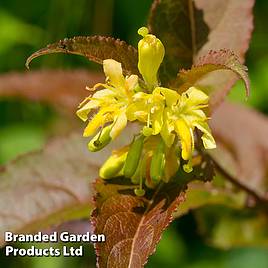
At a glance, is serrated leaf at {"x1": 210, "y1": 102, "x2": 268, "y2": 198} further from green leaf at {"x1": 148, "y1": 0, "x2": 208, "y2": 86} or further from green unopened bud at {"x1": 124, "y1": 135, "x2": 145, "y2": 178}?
green unopened bud at {"x1": 124, "y1": 135, "x2": 145, "y2": 178}

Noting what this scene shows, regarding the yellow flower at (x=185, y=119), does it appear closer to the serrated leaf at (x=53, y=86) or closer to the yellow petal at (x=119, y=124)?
the yellow petal at (x=119, y=124)

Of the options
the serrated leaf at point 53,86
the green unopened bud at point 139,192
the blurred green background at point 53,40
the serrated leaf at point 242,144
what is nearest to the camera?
the green unopened bud at point 139,192

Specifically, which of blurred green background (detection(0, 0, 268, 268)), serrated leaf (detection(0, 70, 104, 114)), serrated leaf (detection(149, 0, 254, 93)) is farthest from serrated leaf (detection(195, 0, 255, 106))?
blurred green background (detection(0, 0, 268, 268))

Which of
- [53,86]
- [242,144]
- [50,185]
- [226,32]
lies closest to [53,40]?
[53,86]

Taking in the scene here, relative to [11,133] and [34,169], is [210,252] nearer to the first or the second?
[11,133]

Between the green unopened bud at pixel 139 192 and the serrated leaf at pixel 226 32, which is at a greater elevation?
the serrated leaf at pixel 226 32

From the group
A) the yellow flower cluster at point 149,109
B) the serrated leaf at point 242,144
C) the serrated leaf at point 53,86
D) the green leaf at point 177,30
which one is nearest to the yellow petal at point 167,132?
the yellow flower cluster at point 149,109

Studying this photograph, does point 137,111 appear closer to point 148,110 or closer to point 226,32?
point 148,110
